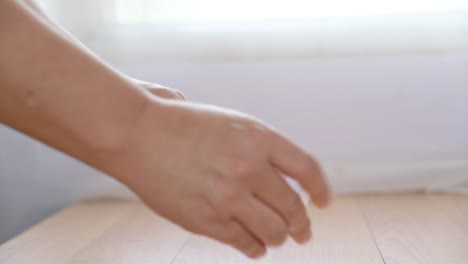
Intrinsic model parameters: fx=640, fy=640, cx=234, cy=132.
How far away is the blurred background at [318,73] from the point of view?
1.45 meters

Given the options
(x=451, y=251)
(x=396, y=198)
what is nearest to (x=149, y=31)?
(x=396, y=198)

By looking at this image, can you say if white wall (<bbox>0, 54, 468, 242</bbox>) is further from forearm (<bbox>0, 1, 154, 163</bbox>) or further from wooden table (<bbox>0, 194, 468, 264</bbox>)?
forearm (<bbox>0, 1, 154, 163</bbox>)

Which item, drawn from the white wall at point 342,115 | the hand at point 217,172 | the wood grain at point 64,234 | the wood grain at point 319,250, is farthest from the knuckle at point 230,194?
the white wall at point 342,115

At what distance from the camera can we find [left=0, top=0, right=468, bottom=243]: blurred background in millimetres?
1452

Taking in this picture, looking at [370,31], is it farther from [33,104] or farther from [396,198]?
[33,104]

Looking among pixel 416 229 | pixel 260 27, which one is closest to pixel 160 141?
pixel 416 229

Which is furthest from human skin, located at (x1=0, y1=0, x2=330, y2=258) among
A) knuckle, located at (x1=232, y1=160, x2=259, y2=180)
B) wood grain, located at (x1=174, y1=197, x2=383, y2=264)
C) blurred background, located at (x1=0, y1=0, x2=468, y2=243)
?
blurred background, located at (x1=0, y1=0, x2=468, y2=243)

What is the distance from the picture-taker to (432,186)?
1.43m

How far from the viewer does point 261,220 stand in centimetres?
48

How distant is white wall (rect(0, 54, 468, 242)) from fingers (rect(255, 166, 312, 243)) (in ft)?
3.19

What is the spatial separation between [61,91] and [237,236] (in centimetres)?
17

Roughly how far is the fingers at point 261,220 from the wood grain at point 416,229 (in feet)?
1.39

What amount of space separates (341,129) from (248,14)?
1.13 feet

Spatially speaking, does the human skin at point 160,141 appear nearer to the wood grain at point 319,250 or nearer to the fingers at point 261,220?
the fingers at point 261,220
